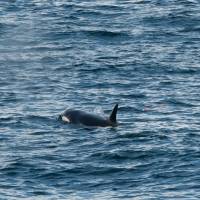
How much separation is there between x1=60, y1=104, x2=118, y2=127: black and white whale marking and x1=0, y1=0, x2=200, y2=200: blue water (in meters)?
0.48

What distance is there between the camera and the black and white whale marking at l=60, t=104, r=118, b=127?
127ft

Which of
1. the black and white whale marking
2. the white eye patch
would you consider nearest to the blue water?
the white eye patch

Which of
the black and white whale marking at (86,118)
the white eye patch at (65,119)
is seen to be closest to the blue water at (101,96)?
the white eye patch at (65,119)

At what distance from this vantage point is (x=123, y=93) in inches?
1727

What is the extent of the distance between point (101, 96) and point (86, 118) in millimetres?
4111

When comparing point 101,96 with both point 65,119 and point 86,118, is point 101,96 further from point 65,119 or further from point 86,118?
point 65,119

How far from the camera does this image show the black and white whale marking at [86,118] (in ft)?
127

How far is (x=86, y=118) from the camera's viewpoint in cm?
3938

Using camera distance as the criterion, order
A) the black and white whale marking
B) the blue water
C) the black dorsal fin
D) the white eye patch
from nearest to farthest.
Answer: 1. the blue water
2. the black dorsal fin
3. the black and white whale marking
4. the white eye patch

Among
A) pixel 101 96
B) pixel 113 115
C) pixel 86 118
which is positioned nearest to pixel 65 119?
pixel 86 118

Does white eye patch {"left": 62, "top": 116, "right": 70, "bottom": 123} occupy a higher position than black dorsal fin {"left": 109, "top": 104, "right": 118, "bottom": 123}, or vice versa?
black dorsal fin {"left": 109, "top": 104, "right": 118, "bottom": 123}

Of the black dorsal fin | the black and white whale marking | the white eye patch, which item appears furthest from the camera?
the white eye patch

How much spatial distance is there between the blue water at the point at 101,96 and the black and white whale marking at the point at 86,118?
48 centimetres

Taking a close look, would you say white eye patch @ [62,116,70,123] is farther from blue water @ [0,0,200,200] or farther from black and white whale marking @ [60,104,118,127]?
blue water @ [0,0,200,200]
